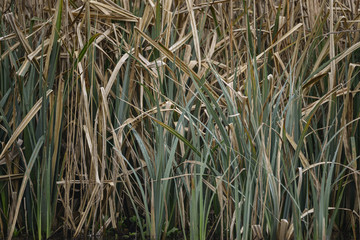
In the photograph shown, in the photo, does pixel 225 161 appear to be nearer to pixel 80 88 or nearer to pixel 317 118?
pixel 317 118

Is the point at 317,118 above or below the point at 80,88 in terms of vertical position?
below

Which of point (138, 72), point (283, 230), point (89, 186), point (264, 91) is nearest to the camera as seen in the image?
point (283, 230)

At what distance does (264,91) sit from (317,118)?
0.62 meters

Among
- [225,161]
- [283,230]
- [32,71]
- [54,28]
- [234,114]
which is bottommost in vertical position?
[283,230]

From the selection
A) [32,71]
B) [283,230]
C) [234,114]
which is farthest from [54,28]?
[283,230]

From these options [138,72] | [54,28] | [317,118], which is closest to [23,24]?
[54,28]

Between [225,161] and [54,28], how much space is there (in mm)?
1061

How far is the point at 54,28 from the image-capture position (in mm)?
2527

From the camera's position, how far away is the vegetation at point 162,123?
2244 millimetres

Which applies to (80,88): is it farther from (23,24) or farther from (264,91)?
(264,91)

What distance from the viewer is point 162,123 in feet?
7.16

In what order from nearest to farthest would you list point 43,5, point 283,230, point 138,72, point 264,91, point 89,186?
point 283,230, point 264,91, point 89,186, point 138,72, point 43,5

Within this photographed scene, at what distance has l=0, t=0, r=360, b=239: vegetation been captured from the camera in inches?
88.4

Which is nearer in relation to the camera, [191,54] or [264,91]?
[264,91]
